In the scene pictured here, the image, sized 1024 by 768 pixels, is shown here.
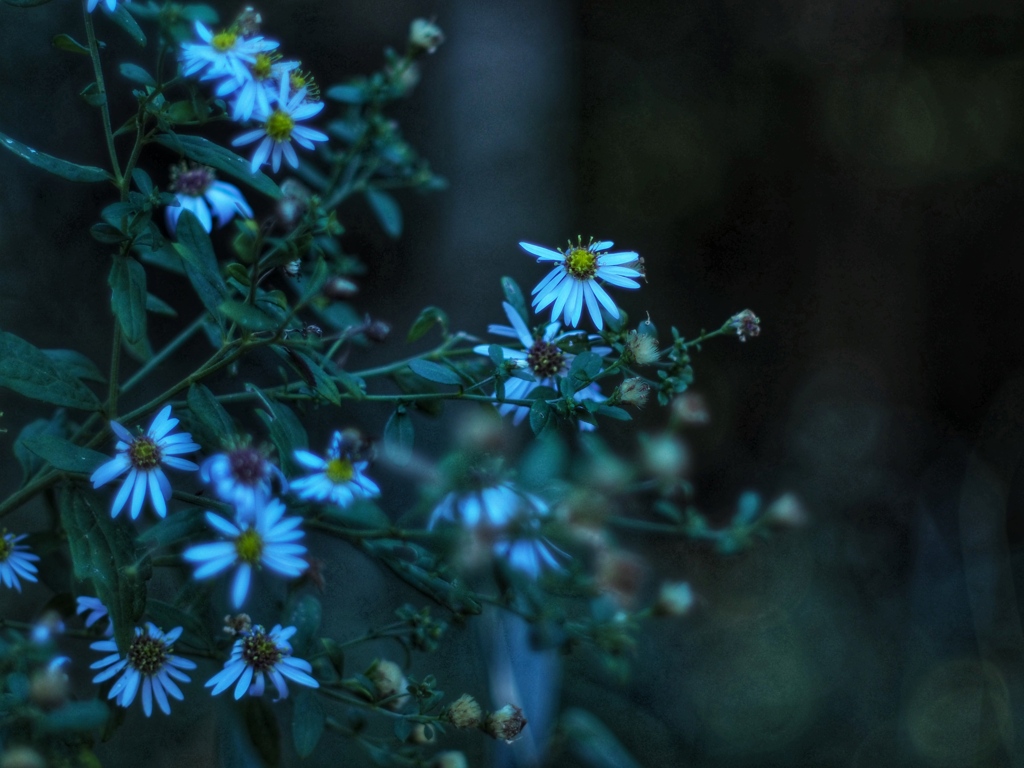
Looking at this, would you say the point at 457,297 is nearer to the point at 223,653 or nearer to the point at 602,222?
the point at 602,222

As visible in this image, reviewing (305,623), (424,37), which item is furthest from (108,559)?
(424,37)

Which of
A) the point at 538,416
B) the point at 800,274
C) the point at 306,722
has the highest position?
the point at 800,274

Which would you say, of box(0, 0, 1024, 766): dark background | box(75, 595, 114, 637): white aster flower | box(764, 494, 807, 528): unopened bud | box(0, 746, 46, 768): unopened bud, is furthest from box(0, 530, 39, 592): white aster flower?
box(0, 0, 1024, 766): dark background

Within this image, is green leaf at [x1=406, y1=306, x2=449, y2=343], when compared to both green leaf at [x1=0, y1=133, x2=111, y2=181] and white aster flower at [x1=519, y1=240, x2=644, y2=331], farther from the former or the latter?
green leaf at [x1=0, y1=133, x2=111, y2=181]

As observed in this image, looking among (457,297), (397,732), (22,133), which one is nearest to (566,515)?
(397,732)

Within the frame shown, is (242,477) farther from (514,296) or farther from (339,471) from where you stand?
(514,296)

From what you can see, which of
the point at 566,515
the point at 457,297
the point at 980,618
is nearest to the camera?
the point at 566,515
